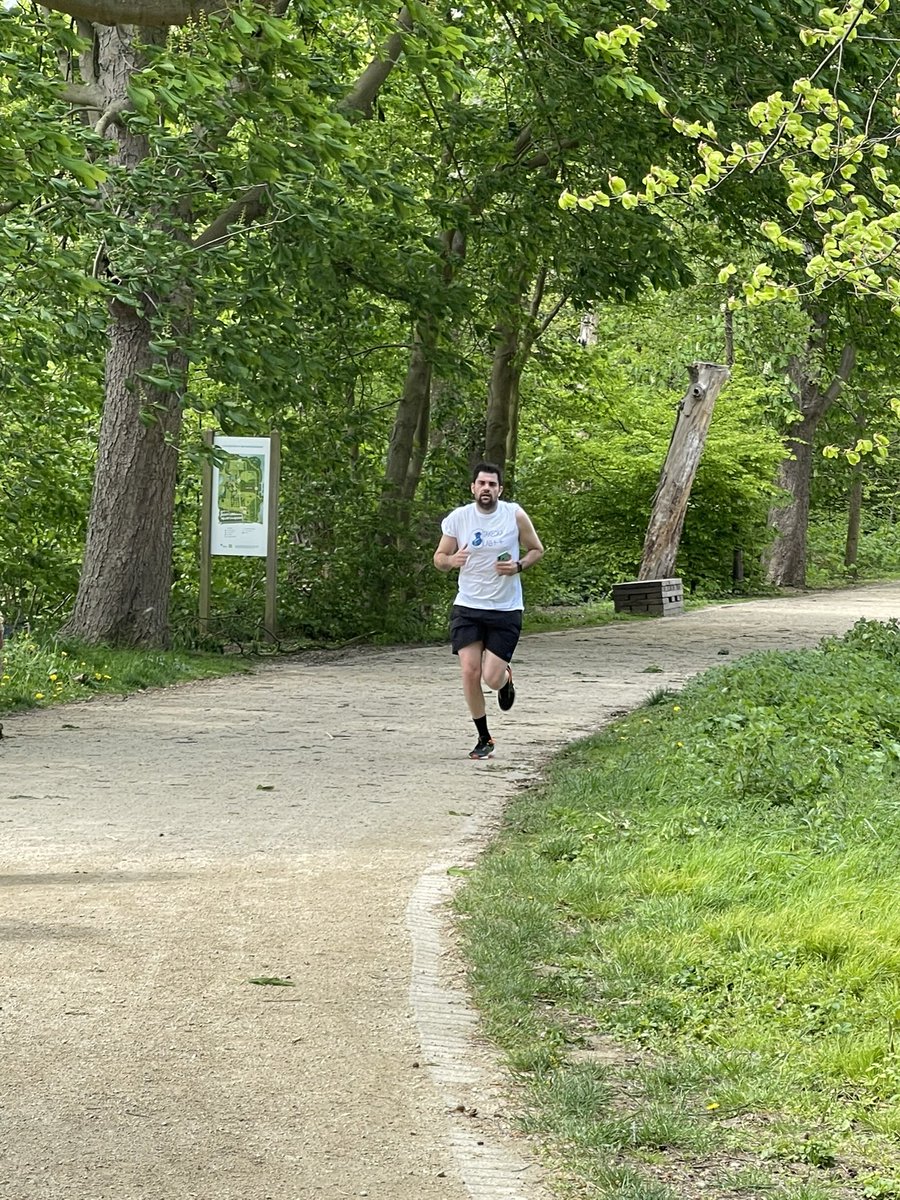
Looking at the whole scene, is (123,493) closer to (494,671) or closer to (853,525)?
(494,671)

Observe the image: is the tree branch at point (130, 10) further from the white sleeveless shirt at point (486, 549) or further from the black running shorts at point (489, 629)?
the black running shorts at point (489, 629)

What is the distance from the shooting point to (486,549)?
35.1ft

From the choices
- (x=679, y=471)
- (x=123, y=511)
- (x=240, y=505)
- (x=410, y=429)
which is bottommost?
(x=123, y=511)

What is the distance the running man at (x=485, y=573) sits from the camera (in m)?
10.7

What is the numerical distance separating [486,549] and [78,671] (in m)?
5.61

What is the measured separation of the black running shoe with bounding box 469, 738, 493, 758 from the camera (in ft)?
36.1

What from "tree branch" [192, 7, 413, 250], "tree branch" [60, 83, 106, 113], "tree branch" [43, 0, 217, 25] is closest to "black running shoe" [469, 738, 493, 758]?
"tree branch" [43, 0, 217, 25]

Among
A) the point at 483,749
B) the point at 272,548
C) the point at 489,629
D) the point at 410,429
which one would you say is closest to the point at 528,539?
the point at 489,629

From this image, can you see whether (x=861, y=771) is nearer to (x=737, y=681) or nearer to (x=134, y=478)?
(x=737, y=681)

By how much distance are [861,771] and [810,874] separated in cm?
238

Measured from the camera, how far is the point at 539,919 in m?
6.43

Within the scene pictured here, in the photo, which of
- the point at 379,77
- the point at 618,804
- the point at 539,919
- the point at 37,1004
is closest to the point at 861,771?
the point at 618,804

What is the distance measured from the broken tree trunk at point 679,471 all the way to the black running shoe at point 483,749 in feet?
59.6

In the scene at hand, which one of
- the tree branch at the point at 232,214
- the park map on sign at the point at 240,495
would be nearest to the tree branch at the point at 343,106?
the tree branch at the point at 232,214
